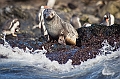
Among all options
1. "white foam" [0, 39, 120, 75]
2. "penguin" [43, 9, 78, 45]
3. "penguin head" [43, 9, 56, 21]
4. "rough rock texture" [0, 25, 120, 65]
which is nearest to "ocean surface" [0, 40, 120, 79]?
"white foam" [0, 39, 120, 75]

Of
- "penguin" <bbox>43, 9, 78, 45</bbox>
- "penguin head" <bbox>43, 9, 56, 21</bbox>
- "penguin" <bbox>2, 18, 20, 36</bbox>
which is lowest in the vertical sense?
"penguin" <bbox>43, 9, 78, 45</bbox>

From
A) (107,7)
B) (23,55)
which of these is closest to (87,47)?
(23,55)

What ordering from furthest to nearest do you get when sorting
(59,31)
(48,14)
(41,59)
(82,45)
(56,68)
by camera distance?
1. (59,31)
2. (48,14)
3. (82,45)
4. (41,59)
5. (56,68)

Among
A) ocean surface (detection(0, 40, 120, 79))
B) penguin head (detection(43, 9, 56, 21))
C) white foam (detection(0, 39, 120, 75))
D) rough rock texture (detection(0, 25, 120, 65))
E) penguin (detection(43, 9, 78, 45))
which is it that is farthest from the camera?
penguin (detection(43, 9, 78, 45))

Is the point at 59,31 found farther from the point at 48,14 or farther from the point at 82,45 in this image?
the point at 82,45

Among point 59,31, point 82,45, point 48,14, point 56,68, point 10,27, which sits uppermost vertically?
point 10,27

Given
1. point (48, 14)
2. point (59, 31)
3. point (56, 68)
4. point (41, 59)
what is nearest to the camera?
point (56, 68)

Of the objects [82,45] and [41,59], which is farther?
[82,45]

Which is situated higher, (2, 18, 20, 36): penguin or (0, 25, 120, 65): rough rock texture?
(2, 18, 20, 36): penguin

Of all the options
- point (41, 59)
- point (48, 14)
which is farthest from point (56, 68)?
point (48, 14)

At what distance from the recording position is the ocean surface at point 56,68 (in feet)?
29.7

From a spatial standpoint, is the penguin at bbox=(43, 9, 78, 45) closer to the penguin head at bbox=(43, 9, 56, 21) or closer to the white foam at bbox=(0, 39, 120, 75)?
the penguin head at bbox=(43, 9, 56, 21)

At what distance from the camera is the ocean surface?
9.05 m

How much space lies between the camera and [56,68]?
Result: 9773 millimetres
